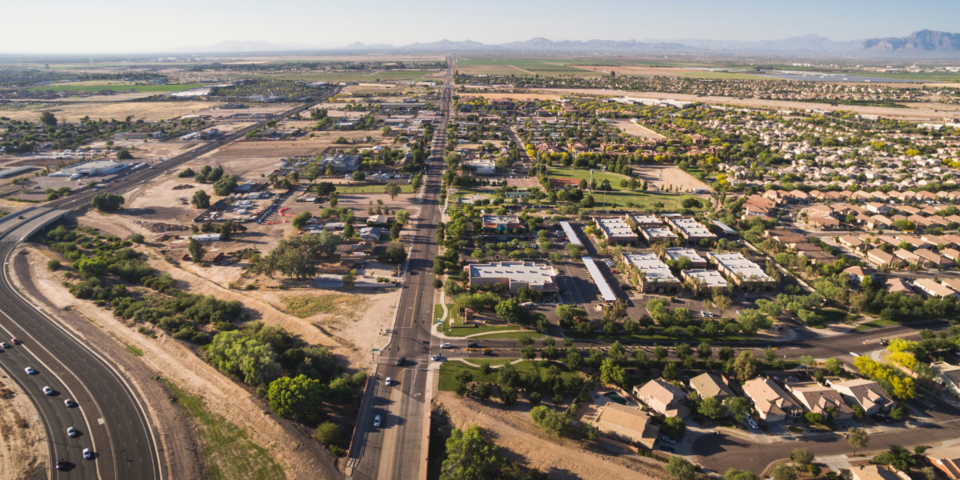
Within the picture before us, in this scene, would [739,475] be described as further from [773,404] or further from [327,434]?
[327,434]

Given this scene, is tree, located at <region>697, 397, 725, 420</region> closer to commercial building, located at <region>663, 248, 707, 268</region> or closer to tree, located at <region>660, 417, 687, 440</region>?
tree, located at <region>660, 417, 687, 440</region>

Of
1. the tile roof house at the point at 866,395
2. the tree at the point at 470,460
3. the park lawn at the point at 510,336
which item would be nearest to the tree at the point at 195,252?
the park lawn at the point at 510,336

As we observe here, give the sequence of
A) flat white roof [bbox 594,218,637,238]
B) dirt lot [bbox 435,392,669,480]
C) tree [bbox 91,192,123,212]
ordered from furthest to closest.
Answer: tree [bbox 91,192,123,212] < flat white roof [bbox 594,218,637,238] < dirt lot [bbox 435,392,669,480]

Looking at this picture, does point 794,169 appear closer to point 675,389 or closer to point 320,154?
point 675,389

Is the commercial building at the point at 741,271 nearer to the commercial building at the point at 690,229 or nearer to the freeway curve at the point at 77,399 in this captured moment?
the commercial building at the point at 690,229

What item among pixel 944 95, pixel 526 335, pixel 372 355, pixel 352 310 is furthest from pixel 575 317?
pixel 944 95

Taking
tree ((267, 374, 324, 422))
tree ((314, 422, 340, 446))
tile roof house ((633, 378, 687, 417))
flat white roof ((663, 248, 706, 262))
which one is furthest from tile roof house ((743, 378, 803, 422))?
tree ((267, 374, 324, 422))

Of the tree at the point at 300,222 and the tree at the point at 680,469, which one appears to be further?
the tree at the point at 300,222
